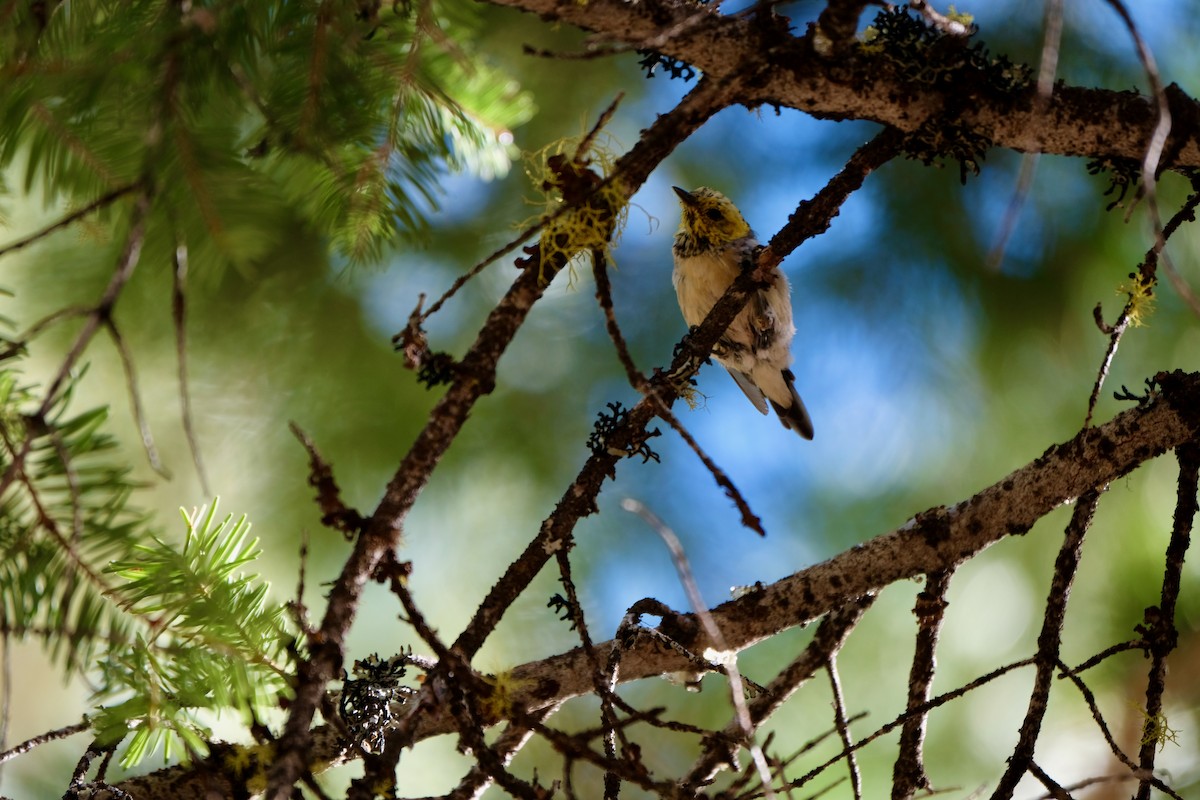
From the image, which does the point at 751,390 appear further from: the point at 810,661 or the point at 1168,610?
the point at 1168,610

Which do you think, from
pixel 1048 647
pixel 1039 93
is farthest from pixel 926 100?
pixel 1048 647

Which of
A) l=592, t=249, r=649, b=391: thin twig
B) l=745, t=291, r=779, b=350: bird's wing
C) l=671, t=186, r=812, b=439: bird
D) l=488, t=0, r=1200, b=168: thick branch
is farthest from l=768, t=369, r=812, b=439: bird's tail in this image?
l=592, t=249, r=649, b=391: thin twig

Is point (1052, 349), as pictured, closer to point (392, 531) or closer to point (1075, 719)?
point (1075, 719)

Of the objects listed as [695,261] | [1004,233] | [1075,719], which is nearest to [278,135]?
[1004,233]

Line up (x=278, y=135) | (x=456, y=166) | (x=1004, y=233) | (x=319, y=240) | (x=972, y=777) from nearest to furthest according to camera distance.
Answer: (x=1004, y=233)
(x=278, y=135)
(x=456, y=166)
(x=319, y=240)
(x=972, y=777)

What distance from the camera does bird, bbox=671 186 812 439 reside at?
2.18 meters

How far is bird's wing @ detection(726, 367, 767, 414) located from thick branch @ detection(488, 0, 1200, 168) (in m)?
1.29

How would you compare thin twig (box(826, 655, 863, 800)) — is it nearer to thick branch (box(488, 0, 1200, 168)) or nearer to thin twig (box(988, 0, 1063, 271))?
thin twig (box(988, 0, 1063, 271))

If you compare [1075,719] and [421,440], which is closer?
[421,440]

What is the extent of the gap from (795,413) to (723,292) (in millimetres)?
506

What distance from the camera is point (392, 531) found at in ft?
2.68

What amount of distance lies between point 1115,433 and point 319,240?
1.44 m

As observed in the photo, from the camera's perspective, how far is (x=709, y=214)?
222 centimetres

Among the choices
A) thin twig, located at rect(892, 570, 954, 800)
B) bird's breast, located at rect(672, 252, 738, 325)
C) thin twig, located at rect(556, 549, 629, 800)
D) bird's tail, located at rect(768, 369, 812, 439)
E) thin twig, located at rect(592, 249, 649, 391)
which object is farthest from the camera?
bird's tail, located at rect(768, 369, 812, 439)
